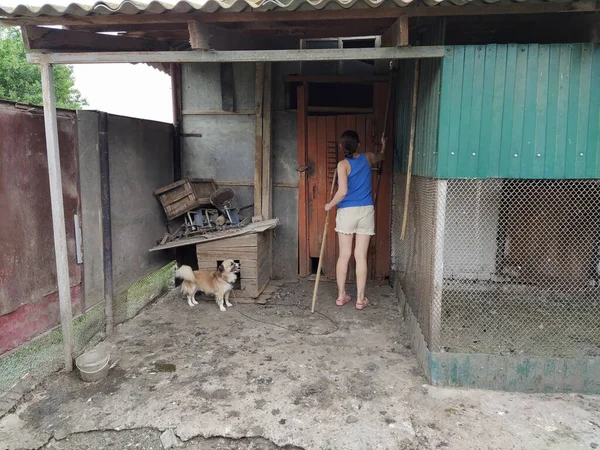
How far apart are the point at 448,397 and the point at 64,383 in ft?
9.84

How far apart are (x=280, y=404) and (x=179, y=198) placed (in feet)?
11.0

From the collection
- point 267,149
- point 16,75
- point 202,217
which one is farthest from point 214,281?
point 16,75

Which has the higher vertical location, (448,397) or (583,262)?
(583,262)

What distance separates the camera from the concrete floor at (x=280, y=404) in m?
2.76

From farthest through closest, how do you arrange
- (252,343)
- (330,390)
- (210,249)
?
(210,249)
(252,343)
(330,390)

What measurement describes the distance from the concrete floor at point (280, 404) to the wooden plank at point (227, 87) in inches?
123

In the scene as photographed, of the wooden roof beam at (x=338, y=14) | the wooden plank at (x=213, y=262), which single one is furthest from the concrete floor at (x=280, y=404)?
the wooden roof beam at (x=338, y=14)

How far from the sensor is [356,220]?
4.88 m

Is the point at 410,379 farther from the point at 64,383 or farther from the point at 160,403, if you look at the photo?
the point at 64,383

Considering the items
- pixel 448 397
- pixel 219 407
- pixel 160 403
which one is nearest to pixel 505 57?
pixel 448 397

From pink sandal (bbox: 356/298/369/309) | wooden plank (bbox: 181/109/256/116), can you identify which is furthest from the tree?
pink sandal (bbox: 356/298/369/309)

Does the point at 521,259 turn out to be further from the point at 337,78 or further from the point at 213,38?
the point at 213,38

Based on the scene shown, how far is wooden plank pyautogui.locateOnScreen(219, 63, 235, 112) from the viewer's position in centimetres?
580

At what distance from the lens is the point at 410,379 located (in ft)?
11.4
